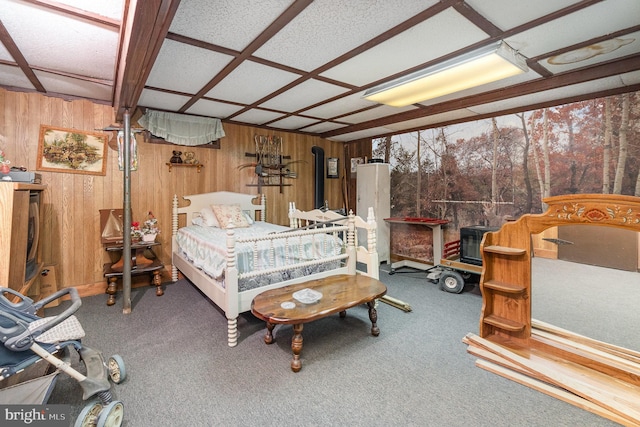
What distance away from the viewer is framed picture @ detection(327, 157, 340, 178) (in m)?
5.91

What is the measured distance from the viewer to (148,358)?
7.55 ft

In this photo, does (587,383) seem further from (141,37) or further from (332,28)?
(141,37)

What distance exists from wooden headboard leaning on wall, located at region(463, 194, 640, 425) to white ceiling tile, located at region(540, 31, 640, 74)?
3.98ft

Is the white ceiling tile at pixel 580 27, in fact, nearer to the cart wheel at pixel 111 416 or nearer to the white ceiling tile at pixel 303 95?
the white ceiling tile at pixel 303 95

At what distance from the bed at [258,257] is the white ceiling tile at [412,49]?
4.48ft

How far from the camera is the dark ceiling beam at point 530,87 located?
2518 millimetres

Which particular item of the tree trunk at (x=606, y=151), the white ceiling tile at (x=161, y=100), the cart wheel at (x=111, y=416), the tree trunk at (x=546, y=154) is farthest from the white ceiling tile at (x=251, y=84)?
A: the tree trunk at (x=606, y=151)

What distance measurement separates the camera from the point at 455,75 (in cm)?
253

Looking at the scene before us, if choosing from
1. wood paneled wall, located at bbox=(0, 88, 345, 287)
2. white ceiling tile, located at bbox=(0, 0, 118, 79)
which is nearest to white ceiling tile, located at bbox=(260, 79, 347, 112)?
wood paneled wall, located at bbox=(0, 88, 345, 287)

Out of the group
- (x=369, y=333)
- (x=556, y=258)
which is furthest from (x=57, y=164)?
(x=556, y=258)

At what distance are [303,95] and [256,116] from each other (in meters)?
1.21

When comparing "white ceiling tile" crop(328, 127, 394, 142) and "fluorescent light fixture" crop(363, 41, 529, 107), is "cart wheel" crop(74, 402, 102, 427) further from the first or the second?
"white ceiling tile" crop(328, 127, 394, 142)

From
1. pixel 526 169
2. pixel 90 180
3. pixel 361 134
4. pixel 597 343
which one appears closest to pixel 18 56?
pixel 90 180

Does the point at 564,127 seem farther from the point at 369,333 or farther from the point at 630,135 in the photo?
the point at 369,333
